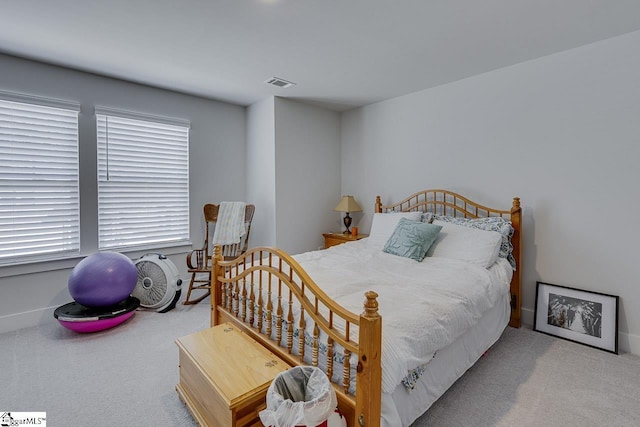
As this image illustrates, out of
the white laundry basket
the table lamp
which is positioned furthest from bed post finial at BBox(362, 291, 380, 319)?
the table lamp

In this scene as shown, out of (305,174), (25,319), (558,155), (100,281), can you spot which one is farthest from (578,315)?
(25,319)

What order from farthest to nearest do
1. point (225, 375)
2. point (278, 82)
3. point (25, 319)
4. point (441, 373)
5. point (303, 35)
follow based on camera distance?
point (278, 82) → point (25, 319) → point (303, 35) → point (441, 373) → point (225, 375)

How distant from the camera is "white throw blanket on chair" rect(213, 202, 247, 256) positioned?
3.82m

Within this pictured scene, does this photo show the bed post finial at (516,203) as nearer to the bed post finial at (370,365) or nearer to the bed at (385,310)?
the bed at (385,310)

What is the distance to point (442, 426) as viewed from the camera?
169 centimetres

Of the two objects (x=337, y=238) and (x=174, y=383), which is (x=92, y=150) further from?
(x=337, y=238)

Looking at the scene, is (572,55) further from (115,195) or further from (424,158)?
(115,195)

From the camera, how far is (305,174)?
4285 millimetres

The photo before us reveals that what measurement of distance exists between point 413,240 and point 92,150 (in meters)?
3.45

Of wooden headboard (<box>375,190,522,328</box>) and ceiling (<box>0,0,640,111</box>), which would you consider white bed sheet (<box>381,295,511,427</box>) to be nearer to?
wooden headboard (<box>375,190,522,328</box>)

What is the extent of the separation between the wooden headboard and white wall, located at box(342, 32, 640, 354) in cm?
11

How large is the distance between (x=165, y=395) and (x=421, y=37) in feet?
10.4

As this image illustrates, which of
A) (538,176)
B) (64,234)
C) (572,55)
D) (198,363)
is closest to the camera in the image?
(198,363)

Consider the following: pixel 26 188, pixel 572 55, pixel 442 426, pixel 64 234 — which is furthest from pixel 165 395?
pixel 572 55
